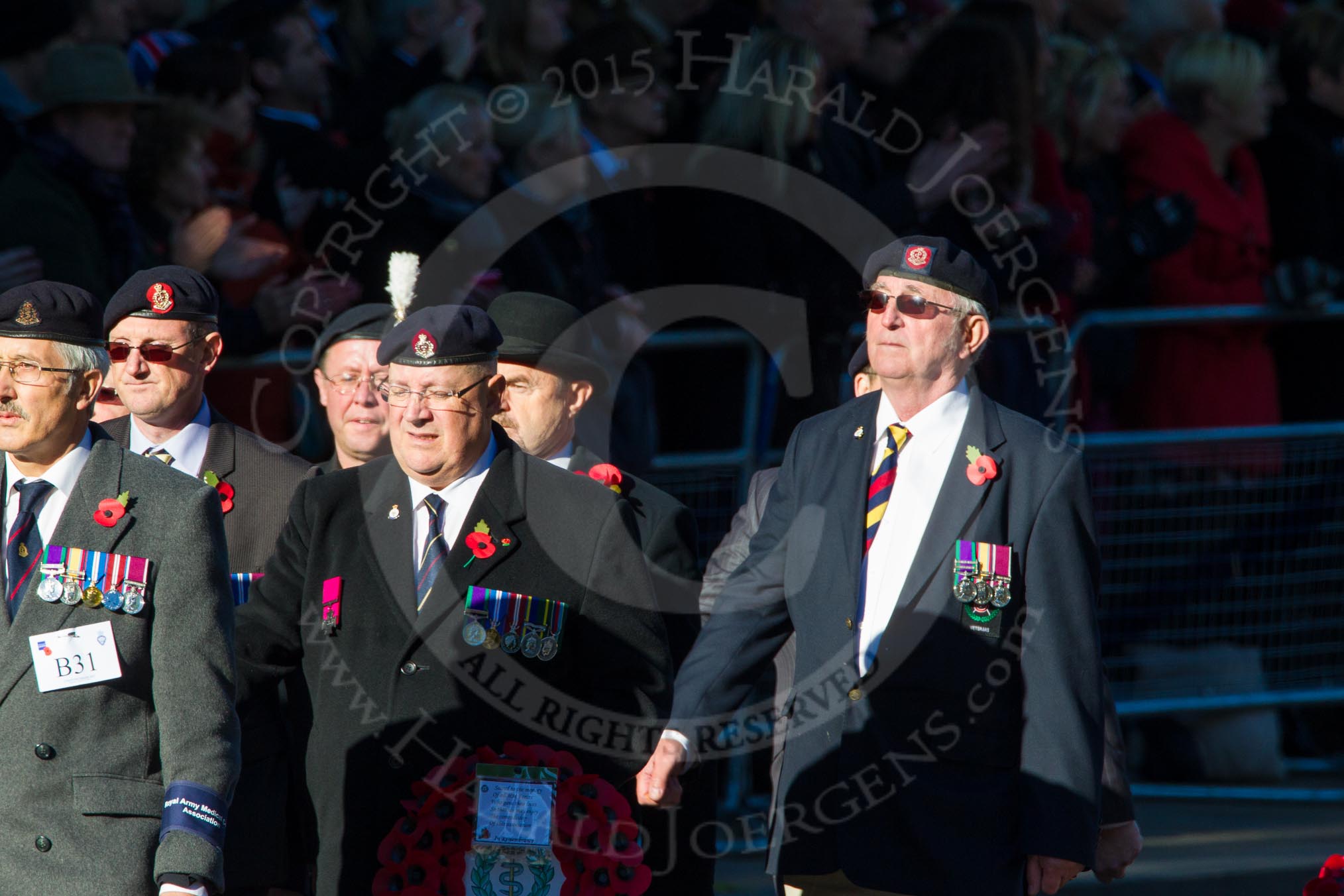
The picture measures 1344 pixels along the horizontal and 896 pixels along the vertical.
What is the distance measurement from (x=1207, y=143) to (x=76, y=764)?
685 centimetres

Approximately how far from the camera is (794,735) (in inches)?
195

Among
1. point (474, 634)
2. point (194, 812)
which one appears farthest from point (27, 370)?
point (474, 634)

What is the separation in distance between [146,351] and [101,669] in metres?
1.56

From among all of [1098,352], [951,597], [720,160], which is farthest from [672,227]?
[951,597]

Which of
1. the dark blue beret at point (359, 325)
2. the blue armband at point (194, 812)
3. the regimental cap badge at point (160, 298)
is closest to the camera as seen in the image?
Result: the blue armband at point (194, 812)

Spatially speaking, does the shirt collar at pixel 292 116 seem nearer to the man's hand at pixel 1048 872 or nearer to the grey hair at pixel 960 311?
the grey hair at pixel 960 311

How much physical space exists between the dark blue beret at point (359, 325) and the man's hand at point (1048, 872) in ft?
8.44

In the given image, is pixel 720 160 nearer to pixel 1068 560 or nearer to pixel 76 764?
pixel 1068 560

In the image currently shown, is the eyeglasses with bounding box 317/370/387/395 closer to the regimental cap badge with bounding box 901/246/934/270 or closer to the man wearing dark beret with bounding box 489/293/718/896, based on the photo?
the man wearing dark beret with bounding box 489/293/718/896

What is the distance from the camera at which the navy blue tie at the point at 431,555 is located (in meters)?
4.99

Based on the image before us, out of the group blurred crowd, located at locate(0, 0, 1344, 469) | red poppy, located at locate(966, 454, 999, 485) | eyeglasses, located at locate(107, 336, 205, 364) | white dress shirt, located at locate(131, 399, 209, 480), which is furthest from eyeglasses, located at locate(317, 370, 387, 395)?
red poppy, located at locate(966, 454, 999, 485)

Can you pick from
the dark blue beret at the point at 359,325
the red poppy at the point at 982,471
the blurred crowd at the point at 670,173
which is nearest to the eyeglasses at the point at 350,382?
the dark blue beret at the point at 359,325

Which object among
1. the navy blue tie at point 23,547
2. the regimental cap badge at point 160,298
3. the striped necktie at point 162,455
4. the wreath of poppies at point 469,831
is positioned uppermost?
the regimental cap badge at point 160,298

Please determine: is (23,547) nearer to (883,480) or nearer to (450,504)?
(450,504)
